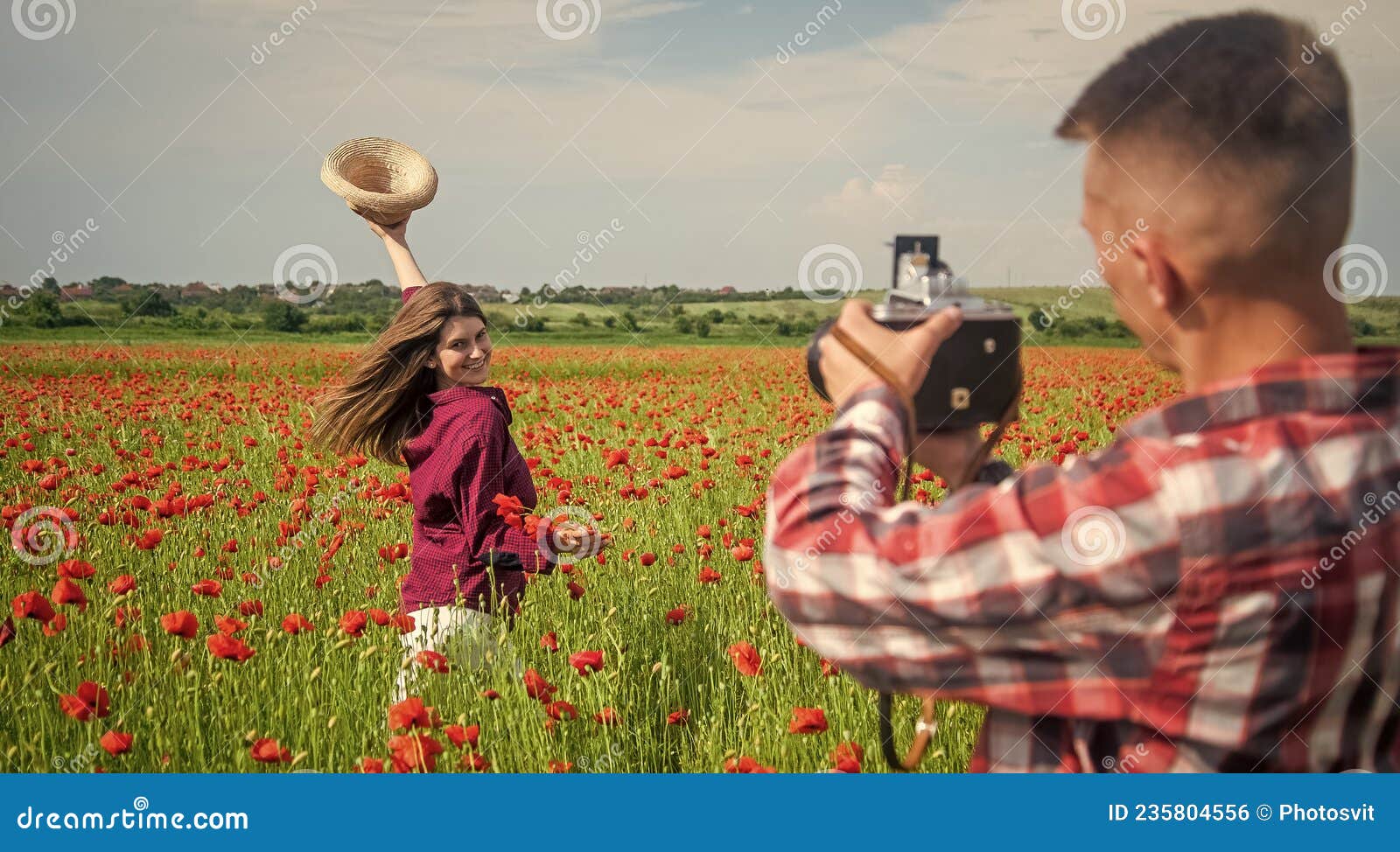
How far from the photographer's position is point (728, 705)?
2844 mm

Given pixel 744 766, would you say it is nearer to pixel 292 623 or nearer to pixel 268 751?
pixel 268 751

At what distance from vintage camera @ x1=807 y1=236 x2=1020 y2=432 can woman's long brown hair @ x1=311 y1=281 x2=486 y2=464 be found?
250cm

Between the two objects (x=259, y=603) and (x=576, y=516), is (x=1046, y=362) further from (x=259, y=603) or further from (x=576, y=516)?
(x=259, y=603)

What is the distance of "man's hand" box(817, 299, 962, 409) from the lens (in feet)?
3.30

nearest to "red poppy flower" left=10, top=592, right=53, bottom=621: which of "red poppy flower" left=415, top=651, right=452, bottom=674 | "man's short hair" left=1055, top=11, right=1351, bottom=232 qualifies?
"red poppy flower" left=415, top=651, right=452, bottom=674

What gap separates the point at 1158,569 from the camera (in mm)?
883

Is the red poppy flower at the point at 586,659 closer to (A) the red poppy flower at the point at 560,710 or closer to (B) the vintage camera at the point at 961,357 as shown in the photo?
(A) the red poppy flower at the point at 560,710

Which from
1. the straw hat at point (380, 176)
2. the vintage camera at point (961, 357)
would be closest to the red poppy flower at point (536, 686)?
the vintage camera at point (961, 357)

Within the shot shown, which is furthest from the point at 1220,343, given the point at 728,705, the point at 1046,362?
the point at 1046,362

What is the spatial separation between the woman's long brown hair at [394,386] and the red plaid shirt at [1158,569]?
264 centimetres

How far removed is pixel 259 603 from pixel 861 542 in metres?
2.34

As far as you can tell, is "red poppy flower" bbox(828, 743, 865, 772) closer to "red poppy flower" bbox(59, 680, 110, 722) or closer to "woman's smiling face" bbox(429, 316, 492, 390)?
"red poppy flower" bbox(59, 680, 110, 722)

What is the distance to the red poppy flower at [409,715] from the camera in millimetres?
2012

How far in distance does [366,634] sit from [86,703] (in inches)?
32.7
